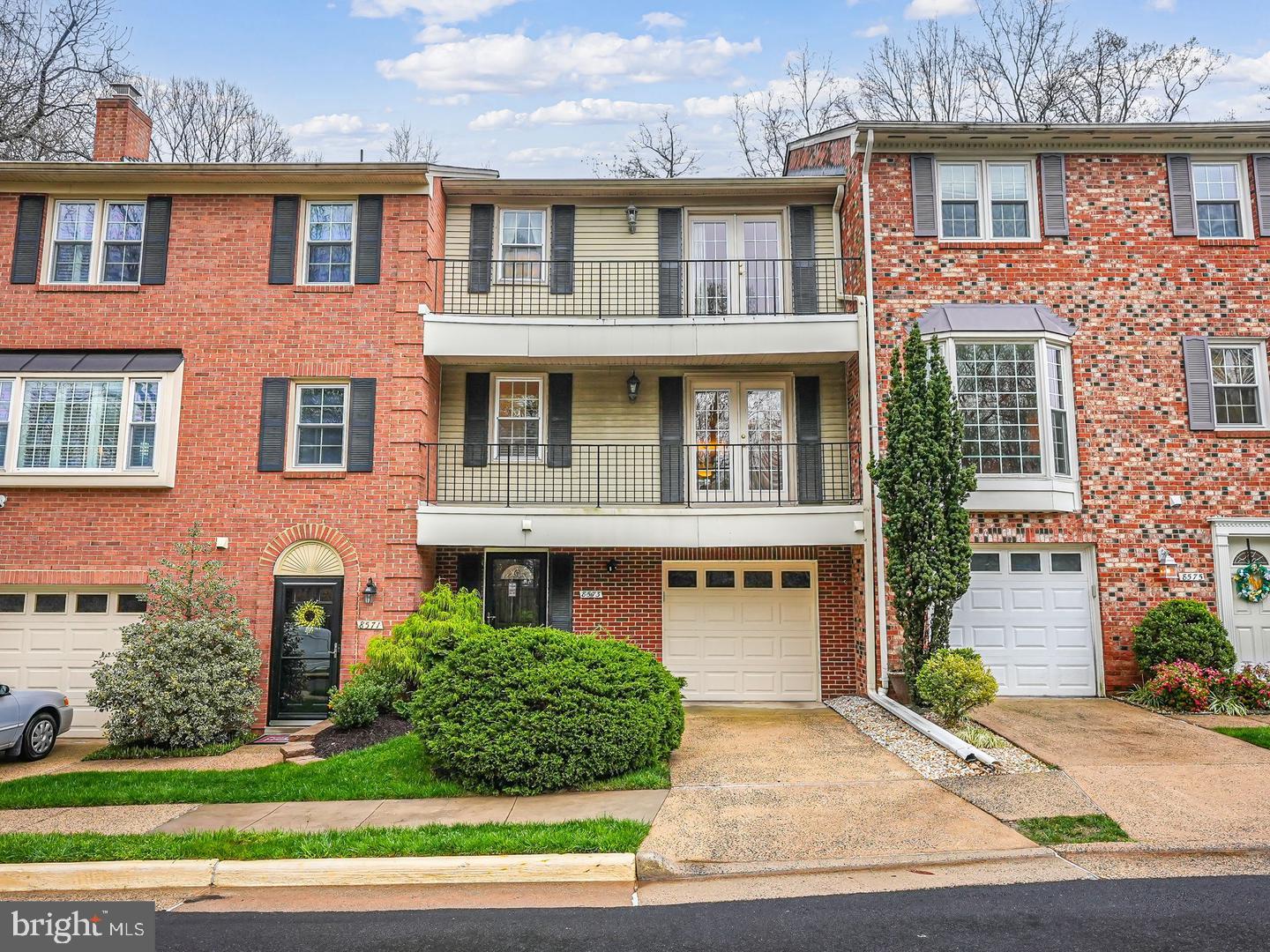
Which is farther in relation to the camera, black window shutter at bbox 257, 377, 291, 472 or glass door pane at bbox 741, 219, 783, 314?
glass door pane at bbox 741, 219, 783, 314

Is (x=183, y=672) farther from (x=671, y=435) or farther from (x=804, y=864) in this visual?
(x=804, y=864)

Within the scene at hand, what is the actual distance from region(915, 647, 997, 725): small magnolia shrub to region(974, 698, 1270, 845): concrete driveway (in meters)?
0.51

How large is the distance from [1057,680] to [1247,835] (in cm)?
554

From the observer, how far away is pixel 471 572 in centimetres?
1313

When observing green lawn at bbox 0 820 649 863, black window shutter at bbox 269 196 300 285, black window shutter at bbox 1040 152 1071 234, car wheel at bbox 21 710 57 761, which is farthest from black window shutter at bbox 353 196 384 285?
black window shutter at bbox 1040 152 1071 234

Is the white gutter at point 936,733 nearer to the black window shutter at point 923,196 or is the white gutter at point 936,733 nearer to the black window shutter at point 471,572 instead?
the black window shutter at point 471,572

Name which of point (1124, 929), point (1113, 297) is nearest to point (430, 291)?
point (1113, 297)

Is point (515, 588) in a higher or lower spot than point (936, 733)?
higher

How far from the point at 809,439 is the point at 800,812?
7164 mm

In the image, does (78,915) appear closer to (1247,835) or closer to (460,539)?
(460,539)

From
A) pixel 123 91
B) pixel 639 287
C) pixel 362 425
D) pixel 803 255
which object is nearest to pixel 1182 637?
pixel 803 255

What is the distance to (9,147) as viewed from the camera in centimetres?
1698

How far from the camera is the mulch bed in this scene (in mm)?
9758

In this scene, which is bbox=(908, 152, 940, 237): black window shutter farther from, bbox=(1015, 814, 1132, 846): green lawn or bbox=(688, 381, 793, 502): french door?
bbox=(1015, 814, 1132, 846): green lawn
